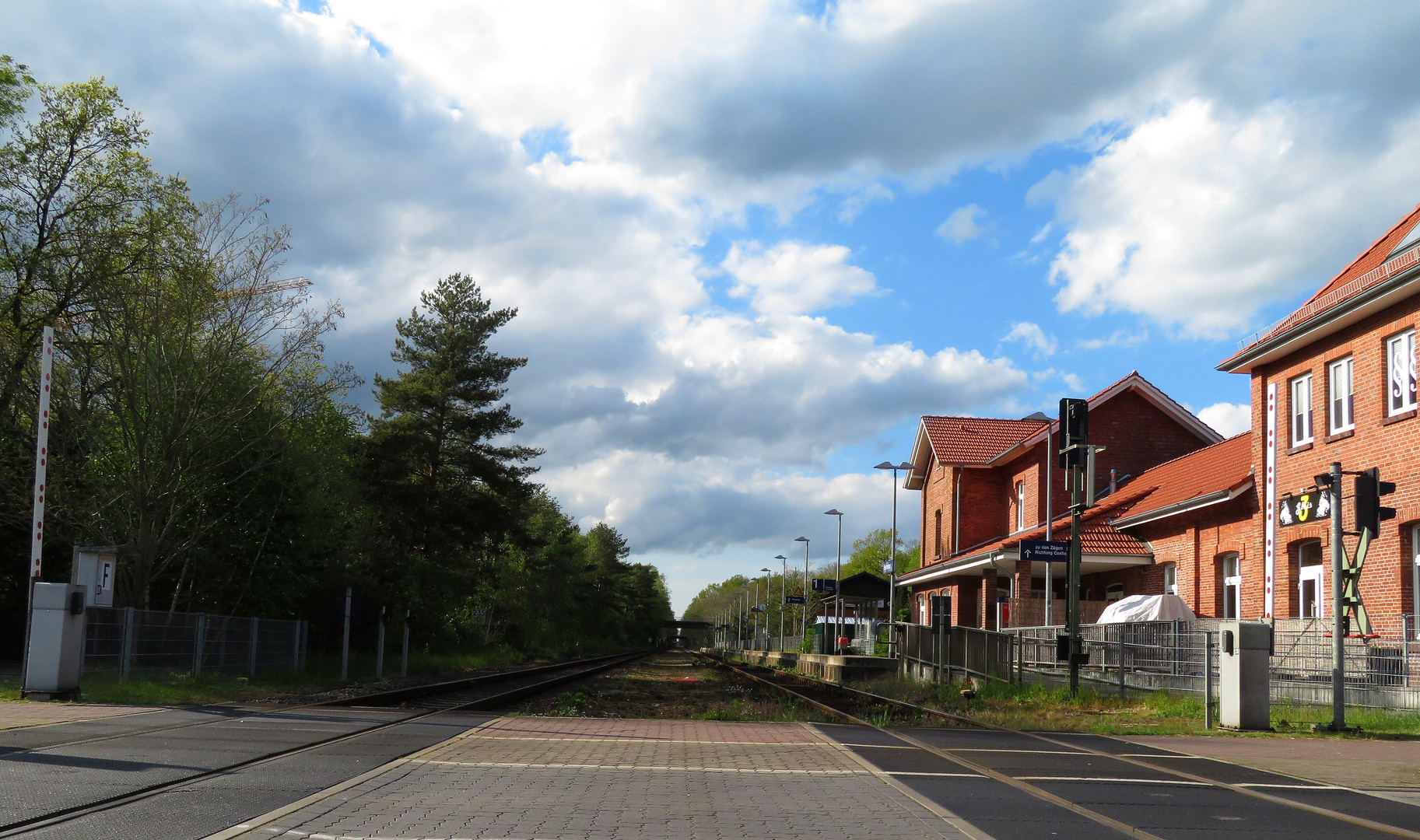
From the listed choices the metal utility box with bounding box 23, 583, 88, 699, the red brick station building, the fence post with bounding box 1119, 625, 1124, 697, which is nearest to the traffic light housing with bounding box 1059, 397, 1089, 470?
the fence post with bounding box 1119, 625, 1124, 697

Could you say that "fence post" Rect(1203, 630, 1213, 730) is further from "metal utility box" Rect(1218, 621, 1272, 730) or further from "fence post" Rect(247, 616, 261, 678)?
"fence post" Rect(247, 616, 261, 678)

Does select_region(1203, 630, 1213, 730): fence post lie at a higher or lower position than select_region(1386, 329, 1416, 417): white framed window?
lower

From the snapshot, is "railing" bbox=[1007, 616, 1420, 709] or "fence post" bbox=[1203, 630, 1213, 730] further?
"railing" bbox=[1007, 616, 1420, 709]

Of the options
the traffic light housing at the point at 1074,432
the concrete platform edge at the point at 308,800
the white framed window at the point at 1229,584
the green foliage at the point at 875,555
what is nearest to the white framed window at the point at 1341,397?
the white framed window at the point at 1229,584

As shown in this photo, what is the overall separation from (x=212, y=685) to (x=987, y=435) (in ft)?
116

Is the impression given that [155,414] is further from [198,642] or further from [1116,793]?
[1116,793]

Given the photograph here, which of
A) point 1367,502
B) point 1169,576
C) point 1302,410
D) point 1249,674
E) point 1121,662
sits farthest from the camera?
point 1169,576

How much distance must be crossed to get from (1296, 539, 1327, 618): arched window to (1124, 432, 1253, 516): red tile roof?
100 inches

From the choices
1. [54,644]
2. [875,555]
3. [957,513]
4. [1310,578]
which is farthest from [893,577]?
[875,555]

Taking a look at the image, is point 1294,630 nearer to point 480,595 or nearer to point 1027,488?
point 1027,488

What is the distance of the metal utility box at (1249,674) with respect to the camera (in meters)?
14.8

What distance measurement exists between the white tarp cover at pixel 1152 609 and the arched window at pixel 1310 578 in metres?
2.31

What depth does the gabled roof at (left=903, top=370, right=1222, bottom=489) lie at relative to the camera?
130 ft

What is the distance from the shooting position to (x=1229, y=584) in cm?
2705
